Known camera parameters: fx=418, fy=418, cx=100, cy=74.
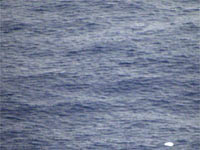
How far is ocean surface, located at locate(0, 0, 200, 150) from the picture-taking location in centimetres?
8981

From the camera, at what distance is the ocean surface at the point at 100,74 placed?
89.8 metres

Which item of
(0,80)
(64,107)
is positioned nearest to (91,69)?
(64,107)

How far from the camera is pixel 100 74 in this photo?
106 meters

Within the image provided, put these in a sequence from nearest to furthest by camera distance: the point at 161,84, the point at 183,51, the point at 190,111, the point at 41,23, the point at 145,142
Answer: the point at 145,142
the point at 190,111
the point at 161,84
the point at 183,51
the point at 41,23

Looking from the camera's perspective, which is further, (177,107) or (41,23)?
(41,23)

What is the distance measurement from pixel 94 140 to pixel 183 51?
123ft

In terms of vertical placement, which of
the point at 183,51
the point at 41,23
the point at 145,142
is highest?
the point at 41,23

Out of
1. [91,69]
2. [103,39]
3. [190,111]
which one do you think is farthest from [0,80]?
[190,111]

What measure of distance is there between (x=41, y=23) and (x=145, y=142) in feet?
171

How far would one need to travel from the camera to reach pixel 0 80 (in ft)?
343

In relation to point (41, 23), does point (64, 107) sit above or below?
below

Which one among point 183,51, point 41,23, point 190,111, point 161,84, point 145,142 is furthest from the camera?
point 41,23

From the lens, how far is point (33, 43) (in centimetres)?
11450

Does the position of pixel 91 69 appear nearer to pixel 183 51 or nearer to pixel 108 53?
pixel 108 53
